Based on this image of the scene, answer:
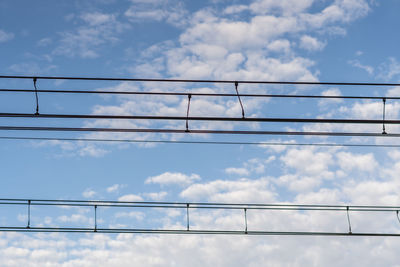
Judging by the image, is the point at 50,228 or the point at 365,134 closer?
the point at 365,134

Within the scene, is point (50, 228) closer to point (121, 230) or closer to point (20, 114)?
point (121, 230)

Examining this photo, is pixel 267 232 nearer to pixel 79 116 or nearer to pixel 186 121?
pixel 186 121

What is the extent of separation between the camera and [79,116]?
10648 mm

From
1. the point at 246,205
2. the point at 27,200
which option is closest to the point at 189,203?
the point at 246,205

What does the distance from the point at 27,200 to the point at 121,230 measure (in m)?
3.12

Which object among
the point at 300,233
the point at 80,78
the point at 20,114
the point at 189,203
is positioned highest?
the point at 80,78

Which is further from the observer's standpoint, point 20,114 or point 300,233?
point 300,233

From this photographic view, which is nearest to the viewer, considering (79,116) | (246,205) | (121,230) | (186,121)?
(79,116)

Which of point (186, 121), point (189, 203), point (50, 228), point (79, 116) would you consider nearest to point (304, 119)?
point (186, 121)

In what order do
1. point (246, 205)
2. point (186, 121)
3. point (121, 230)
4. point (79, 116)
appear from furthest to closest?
point (246, 205) < point (121, 230) < point (186, 121) < point (79, 116)

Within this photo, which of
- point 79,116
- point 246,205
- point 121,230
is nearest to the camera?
point 79,116

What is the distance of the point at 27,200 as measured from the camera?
1675cm

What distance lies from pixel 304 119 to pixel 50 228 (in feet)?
29.8

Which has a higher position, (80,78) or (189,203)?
(80,78)
